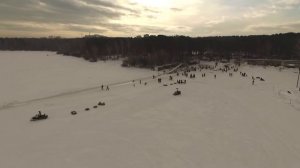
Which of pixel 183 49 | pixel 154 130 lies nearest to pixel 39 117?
pixel 154 130

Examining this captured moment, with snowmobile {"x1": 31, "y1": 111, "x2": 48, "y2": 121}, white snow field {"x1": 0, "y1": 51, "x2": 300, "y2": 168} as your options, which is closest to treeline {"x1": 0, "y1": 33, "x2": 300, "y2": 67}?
white snow field {"x1": 0, "y1": 51, "x2": 300, "y2": 168}

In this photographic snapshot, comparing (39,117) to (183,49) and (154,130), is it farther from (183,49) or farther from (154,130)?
(183,49)

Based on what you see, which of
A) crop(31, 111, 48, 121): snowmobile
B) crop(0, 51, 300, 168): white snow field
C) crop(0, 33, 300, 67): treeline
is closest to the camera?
crop(0, 51, 300, 168): white snow field

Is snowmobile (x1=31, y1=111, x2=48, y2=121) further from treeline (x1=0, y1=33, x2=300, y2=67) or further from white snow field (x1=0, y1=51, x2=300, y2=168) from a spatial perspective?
treeline (x1=0, y1=33, x2=300, y2=67)

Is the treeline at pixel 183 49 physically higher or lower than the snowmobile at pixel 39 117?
higher

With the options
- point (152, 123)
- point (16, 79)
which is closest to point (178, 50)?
point (16, 79)

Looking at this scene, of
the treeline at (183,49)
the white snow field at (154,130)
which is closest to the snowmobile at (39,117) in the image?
the white snow field at (154,130)

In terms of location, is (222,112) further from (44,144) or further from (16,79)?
(16,79)

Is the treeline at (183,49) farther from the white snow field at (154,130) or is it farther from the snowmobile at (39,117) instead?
the snowmobile at (39,117)
